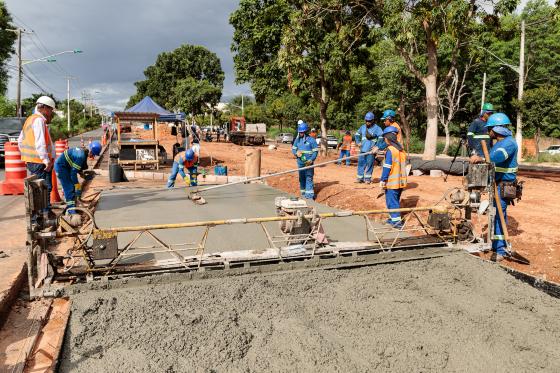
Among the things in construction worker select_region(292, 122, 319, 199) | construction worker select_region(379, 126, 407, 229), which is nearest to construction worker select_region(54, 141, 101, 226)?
construction worker select_region(292, 122, 319, 199)

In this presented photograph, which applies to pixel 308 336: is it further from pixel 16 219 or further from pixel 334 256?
pixel 16 219

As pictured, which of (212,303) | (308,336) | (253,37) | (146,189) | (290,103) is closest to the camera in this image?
(308,336)

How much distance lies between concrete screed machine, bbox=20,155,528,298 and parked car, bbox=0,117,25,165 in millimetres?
10315

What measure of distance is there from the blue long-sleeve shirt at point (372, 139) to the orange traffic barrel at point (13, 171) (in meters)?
7.44

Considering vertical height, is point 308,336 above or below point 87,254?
below

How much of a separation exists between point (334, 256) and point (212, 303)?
4.84 feet

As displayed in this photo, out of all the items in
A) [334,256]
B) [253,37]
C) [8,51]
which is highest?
[8,51]

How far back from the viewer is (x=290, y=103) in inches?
1991

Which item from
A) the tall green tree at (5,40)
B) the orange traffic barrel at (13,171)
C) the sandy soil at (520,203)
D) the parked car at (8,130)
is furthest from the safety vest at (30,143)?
the tall green tree at (5,40)

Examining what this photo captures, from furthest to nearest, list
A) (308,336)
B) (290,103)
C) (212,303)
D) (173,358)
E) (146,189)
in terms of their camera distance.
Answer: (290,103), (146,189), (212,303), (308,336), (173,358)

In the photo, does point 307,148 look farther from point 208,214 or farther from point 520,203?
point 520,203

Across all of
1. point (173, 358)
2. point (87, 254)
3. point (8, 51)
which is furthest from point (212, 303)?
point (8, 51)

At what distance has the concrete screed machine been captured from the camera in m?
3.73

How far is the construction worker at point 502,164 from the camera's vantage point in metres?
4.83
